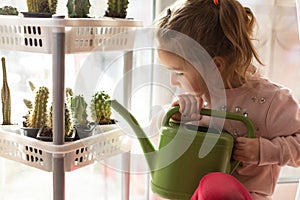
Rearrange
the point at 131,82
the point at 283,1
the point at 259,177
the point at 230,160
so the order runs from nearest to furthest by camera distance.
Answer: the point at 230,160
the point at 259,177
the point at 131,82
the point at 283,1

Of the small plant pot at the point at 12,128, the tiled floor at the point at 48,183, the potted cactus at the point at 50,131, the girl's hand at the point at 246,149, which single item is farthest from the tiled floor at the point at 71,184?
the girl's hand at the point at 246,149

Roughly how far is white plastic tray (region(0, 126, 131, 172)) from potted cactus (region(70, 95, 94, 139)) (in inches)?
1.0

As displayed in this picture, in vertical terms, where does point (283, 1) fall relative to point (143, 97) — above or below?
above

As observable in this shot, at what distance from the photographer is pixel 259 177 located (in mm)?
1291

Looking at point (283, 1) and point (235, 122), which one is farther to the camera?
point (283, 1)

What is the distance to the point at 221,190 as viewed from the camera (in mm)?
986

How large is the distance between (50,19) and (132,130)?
0.34 m

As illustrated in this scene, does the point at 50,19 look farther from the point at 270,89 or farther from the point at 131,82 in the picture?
the point at 270,89

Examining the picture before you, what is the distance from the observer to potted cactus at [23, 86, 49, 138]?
133 centimetres

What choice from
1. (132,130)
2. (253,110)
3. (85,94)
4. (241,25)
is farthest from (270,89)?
(85,94)

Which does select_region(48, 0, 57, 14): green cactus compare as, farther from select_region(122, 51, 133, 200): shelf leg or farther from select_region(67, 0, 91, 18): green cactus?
select_region(122, 51, 133, 200): shelf leg

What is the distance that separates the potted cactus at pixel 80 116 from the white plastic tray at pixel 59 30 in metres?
0.14

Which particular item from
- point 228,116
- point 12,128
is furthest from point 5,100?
point 228,116

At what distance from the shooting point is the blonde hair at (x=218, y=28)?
48.8 inches
